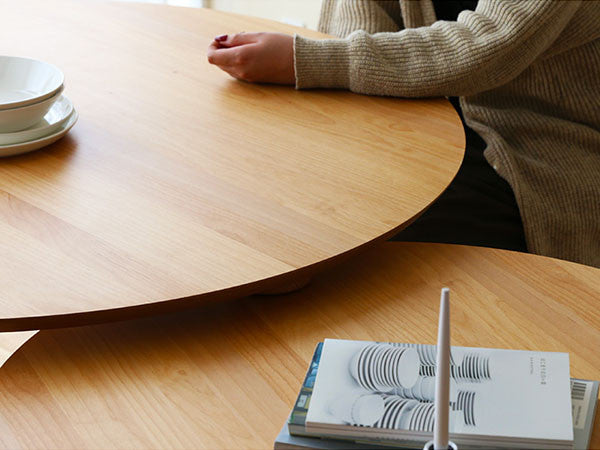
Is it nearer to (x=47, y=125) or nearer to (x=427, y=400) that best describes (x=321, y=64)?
(x=47, y=125)

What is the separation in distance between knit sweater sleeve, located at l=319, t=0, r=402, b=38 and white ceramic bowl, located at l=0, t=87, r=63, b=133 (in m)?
0.67

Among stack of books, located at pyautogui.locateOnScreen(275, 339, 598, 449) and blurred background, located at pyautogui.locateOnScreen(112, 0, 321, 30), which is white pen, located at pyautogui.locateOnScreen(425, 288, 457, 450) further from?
blurred background, located at pyautogui.locateOnScreen(112, 0, 321, 30)

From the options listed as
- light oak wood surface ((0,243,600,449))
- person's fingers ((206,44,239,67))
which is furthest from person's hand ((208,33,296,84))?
light oak wood surface ((0,243,600,449))

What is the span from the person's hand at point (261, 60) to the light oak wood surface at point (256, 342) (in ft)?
1.24

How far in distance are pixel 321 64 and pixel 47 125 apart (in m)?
0.42

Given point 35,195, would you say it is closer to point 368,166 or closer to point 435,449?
point 368,166

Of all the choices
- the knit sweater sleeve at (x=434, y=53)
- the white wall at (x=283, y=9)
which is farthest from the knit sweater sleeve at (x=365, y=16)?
the white wall at (x=283, y=9)

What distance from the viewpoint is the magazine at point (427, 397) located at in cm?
53

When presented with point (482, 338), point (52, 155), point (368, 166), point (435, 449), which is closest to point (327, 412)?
point (435, 449)

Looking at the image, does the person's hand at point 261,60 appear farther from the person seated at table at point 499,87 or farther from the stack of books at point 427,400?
the stack of books at point 427,400

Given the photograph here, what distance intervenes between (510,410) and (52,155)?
2.05 feet

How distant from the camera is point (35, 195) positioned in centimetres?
80

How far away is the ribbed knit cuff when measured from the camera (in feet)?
3.63

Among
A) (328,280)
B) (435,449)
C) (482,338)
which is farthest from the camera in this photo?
(328,280)
